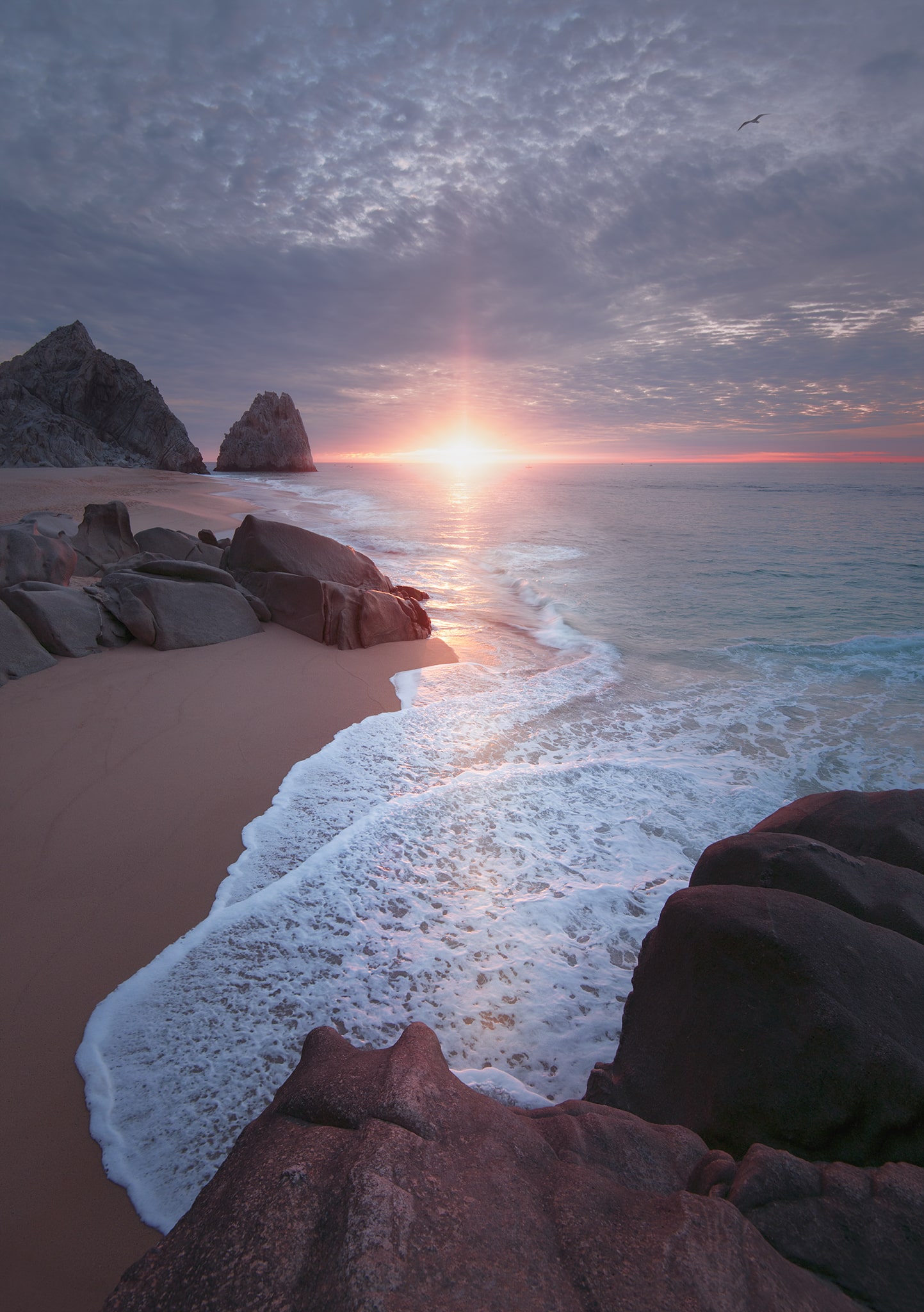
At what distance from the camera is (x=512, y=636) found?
949 centimetres

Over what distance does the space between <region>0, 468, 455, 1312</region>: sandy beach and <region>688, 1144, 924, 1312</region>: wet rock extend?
196 cm

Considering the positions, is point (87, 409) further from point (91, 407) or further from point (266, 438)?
point (266, 438)

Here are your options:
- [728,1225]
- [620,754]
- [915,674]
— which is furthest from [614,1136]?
[915,674]

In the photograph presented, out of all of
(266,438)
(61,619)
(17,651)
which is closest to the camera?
(17,651)

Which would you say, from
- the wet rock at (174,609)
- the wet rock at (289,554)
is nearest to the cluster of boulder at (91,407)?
the wet rock at (289,554)

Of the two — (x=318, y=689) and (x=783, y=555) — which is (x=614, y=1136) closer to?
(x=318, y=689)

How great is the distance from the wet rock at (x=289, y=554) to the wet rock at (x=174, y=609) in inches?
43.1

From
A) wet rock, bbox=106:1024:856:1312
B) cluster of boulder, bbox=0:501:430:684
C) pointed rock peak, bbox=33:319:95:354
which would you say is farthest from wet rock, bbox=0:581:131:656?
pointed rock peak, bbox=33:319:95:354

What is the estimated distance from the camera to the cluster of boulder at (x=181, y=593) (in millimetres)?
6336

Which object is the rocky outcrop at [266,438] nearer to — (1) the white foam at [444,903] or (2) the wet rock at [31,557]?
(2) the wet rock at [31,557]

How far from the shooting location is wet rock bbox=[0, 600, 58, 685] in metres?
5.77

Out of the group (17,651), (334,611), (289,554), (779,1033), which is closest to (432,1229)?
(779,1033)

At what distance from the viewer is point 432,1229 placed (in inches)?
48.8

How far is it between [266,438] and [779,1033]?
74166mm
